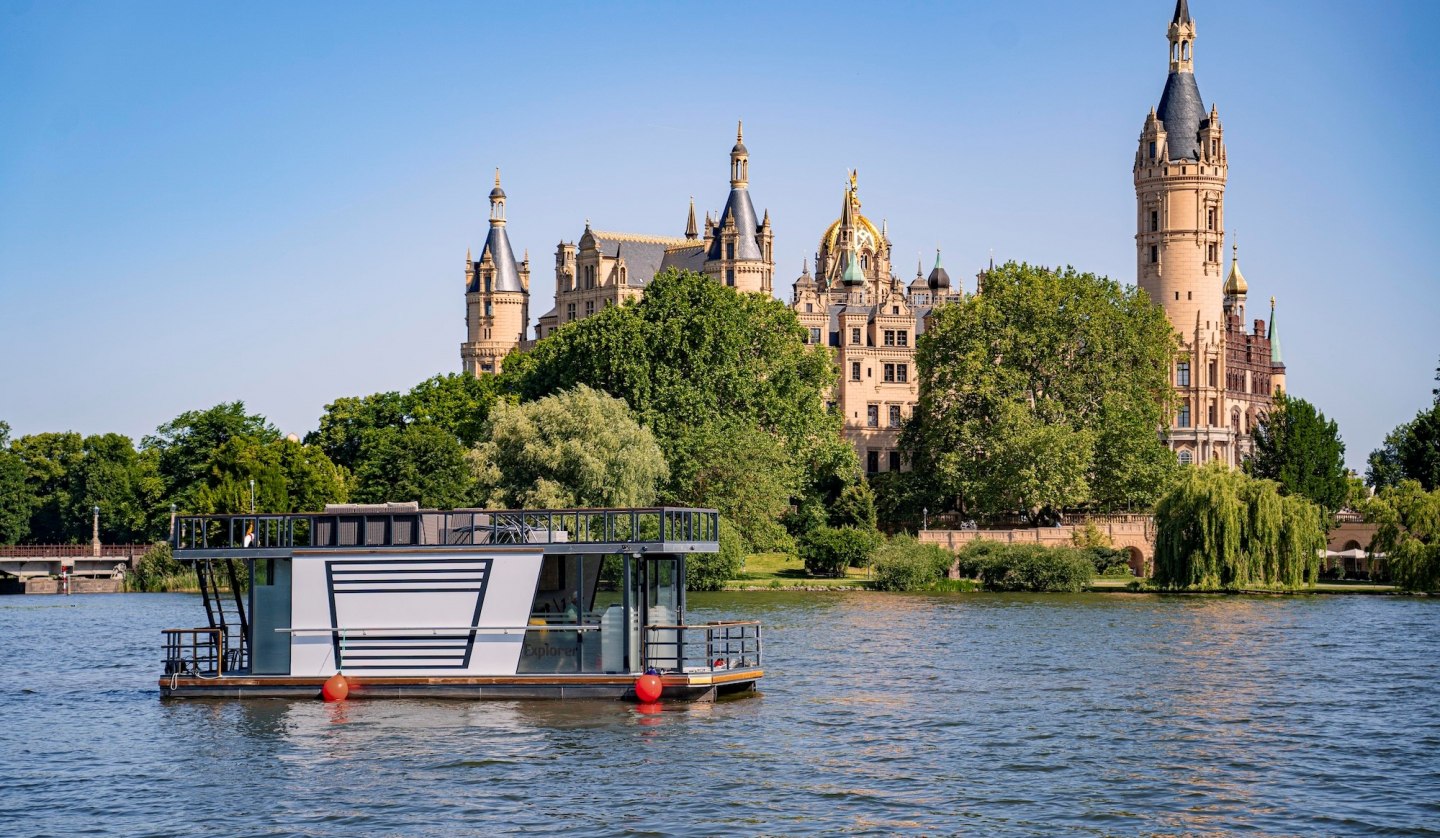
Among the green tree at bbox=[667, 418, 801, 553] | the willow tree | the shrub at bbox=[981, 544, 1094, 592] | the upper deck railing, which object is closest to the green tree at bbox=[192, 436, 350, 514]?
the green tree at bbox=[667, 418, 801, 553]

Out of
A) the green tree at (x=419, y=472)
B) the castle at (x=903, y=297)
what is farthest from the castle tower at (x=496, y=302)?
the green tree at (x=419, y=472)

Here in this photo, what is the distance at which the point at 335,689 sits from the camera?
3794 cm

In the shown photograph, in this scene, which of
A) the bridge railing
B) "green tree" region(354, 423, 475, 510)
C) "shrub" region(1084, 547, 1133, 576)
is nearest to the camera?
"green tree" region(354, 423, 475, 510)

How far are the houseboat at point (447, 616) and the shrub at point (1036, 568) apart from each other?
48.0 metres

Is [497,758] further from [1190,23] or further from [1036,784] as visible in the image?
[1190,23]

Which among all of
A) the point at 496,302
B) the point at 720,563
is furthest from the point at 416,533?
the point at 496,302

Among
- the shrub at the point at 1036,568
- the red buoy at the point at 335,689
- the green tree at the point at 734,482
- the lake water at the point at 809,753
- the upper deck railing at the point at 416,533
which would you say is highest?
the green tree at the point at 734,482

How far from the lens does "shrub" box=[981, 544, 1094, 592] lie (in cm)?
8488

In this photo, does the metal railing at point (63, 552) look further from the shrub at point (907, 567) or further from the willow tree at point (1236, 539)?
the willow tree at point (1236, 539)

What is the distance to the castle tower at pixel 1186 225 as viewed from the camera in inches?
5118

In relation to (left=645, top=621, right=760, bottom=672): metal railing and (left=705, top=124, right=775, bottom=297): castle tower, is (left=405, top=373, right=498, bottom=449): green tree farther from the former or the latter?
(left=645, top=621, right=760, bottom=672): metal railing

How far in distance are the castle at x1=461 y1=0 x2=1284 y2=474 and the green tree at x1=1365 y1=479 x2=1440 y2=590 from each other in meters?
32.5

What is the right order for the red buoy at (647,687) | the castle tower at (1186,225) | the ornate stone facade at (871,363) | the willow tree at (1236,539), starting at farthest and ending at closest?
1. the ornate stone facade at (871,363)
2. the castle tower at (1186,225)
3. the willow tree at (1236,539)
4. the red buoy at (647,687)

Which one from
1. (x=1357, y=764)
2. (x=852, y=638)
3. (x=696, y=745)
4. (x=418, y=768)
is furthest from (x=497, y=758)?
(x=852, y=638)
